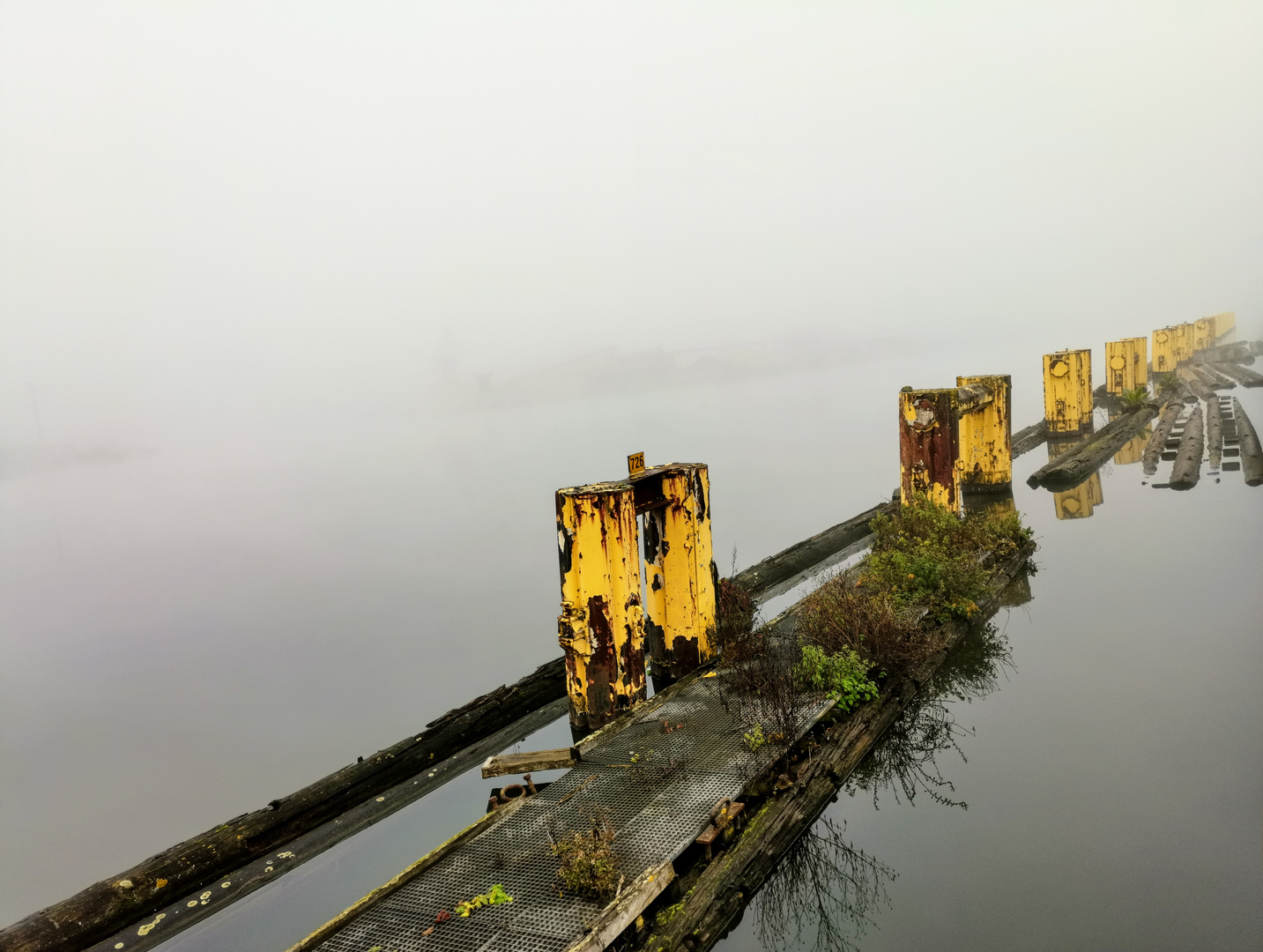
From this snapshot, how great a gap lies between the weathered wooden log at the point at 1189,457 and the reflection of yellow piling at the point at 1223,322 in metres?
38.3

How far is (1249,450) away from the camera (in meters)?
18.1

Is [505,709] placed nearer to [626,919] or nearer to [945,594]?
[626,919]

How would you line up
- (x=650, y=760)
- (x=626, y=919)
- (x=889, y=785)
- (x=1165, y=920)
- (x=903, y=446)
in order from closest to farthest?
(x=626, y=919) → (x=1165, y=920) → (x=650, y=760) → (x=889, y=785) → (x=903, y=446)

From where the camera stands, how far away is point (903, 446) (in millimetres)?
12258

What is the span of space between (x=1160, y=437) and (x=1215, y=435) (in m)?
1.20

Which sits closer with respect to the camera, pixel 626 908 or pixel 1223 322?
pixel 626 908

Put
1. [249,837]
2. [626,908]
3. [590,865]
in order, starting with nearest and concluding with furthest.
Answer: [626,908], [590,865], [249,837]

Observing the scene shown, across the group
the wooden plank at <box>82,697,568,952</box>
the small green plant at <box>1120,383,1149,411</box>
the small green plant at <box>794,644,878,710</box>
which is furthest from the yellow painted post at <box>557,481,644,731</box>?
the small green plant at <box>1120,383,1149,411</box>

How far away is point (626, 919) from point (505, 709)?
3993 millimetres

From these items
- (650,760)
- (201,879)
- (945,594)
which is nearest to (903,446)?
(945,594)

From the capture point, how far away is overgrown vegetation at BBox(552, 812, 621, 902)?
14.0 ft

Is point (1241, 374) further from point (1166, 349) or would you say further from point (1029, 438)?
point (1029, 438)

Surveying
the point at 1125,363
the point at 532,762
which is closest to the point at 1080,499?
the point at 532,762

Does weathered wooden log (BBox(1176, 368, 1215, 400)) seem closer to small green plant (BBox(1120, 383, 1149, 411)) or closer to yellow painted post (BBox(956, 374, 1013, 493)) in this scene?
small green plant (BBox(1120, 383, 1149, 411))
